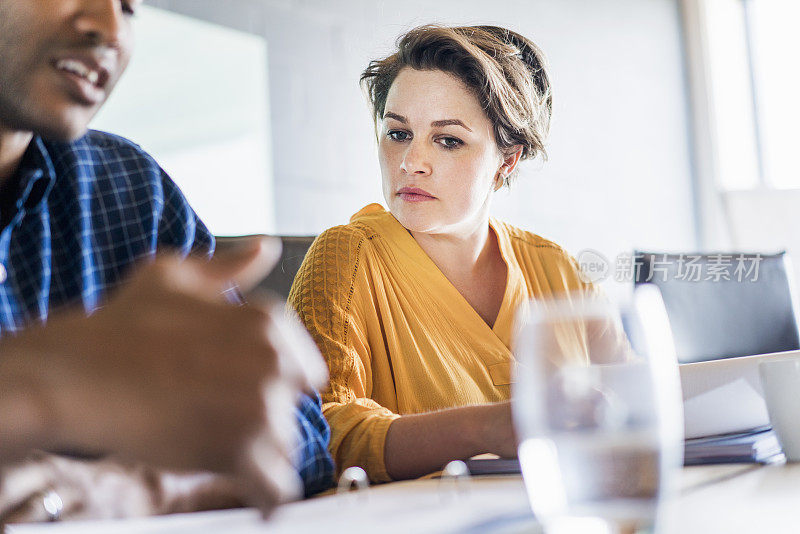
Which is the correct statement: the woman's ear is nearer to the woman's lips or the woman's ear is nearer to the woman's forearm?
the woman's lips

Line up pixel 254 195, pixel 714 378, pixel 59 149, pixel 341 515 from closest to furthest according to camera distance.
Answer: pixel 341 515, pixel 714 378, pixel 59 149, pixel 254 195

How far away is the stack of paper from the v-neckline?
1.91ft

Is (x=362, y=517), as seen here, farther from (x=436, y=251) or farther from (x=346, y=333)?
(x=436, y=251)

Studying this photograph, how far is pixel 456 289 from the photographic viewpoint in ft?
4.80

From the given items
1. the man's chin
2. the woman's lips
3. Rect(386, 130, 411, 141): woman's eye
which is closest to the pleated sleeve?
the woman's lips

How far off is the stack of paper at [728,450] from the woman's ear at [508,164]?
966mm

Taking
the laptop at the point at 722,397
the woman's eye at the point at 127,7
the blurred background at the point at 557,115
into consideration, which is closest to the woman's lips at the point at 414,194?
the blurred background at the point at 557,115

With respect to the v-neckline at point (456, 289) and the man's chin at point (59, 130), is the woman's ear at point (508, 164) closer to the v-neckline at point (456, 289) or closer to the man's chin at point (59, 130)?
the v-neckline at point (456, 289)

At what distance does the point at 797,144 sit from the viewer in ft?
15.8

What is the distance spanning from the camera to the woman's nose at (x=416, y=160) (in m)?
1.45

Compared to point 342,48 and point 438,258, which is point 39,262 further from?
point 342,48

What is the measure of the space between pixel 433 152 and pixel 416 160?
0.05m

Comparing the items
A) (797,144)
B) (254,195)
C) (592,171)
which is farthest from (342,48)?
(797,144)

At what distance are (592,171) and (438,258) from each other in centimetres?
293
